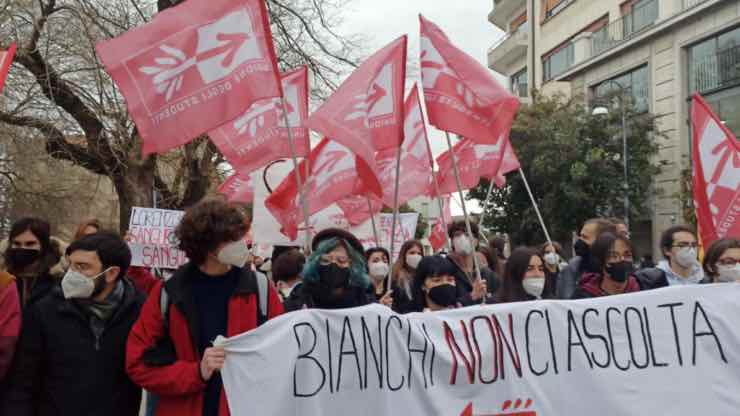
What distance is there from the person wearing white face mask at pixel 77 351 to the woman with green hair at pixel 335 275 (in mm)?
925

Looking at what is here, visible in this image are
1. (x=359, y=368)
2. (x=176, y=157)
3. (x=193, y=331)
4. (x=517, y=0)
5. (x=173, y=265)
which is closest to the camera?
(x=193, y=331)

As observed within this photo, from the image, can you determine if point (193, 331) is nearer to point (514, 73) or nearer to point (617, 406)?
point (617, 406)

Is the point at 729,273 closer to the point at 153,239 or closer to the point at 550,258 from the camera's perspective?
the point at 550,258

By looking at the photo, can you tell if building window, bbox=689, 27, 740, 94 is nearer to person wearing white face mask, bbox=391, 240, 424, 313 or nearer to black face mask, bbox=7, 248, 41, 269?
person wearing white face mask, bbox=391, 240, 424, 313

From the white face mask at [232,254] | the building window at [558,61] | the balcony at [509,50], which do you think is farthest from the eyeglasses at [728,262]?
the balcony at [509,50]

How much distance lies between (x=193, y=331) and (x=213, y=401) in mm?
342

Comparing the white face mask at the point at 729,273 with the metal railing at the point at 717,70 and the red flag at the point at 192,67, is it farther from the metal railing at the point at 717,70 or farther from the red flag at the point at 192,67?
the metal railing at the point at 717,70

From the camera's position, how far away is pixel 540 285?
4.48 m

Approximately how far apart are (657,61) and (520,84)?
1401 cm

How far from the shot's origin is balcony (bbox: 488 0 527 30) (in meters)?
37.8

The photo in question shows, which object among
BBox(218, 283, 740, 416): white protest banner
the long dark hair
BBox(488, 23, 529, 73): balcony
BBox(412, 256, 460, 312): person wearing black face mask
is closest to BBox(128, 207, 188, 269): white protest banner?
A: BBox(412, 256, 460, 312): person wearing black face mask

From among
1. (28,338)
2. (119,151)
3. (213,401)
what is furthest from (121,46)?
(119,151)

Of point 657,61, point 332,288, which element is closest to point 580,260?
point 332,288

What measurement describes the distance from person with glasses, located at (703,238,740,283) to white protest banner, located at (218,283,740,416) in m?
0.47
